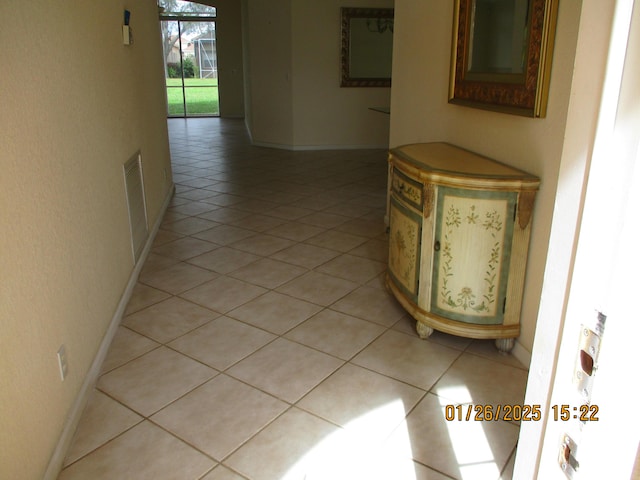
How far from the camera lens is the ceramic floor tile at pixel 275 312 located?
284 cm

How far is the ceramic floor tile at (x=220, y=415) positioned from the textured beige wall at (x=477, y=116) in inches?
49.4

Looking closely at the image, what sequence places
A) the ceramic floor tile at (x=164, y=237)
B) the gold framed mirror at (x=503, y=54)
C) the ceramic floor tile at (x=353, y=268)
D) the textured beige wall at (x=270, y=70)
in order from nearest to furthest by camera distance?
the gold framed mirror at (x=503, y=54) → the ceramic floor tile at (x=353, y=268) → the ceramic floor tile at (x=164, y=237) → the textured beige wall at (x=270, y=70)

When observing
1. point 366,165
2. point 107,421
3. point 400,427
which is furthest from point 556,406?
point 366,165

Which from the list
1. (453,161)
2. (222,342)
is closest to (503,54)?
(453,161)

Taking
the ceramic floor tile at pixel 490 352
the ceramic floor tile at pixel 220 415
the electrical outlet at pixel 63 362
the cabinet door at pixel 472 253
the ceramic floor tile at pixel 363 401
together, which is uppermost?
the cabinet door at pixel 472 253

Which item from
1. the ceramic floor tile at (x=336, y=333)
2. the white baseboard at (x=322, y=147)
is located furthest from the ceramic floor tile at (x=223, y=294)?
the white baseboard at (x=322, y=147)

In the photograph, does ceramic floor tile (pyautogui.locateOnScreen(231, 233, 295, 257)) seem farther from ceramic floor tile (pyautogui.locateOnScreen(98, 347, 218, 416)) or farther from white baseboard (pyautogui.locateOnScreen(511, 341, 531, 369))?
white baseboard (pyautogui.locateOnScreen(511, 341, 531, 369))

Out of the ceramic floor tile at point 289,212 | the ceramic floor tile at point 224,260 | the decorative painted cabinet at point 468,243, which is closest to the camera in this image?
the decorative painted cabinet at point 468,243

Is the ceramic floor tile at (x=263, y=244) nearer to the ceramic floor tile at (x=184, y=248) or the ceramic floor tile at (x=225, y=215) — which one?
the ceramic floor tile at (x=184, y=248)

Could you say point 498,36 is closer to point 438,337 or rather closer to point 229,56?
point 438,337

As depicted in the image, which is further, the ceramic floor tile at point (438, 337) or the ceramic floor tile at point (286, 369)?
the ceramic floor tile at point (438, 337)

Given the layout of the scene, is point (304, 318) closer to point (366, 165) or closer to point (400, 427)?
point (400, 427)

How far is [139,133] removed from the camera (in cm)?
382

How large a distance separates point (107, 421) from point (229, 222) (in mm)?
2714
